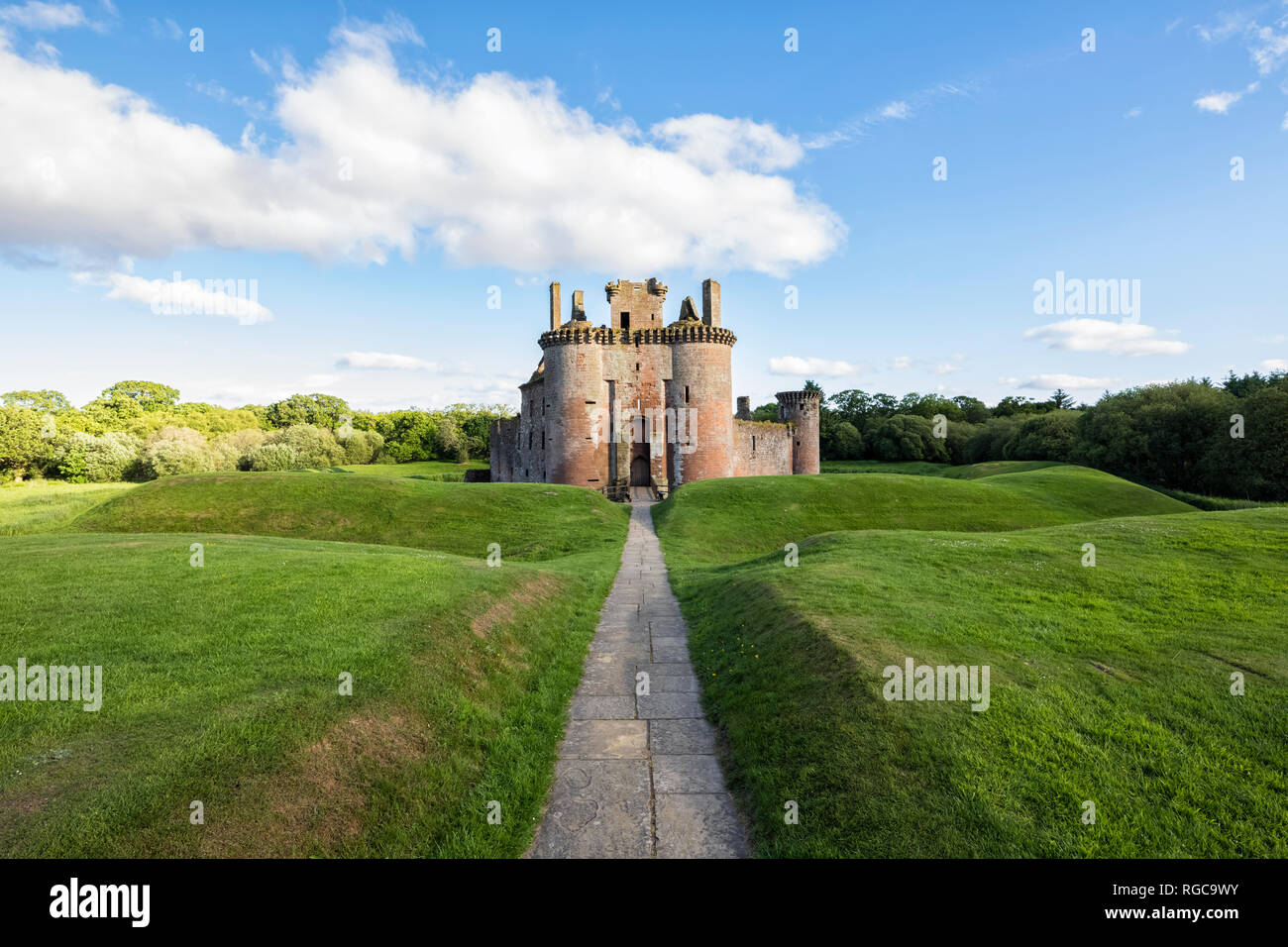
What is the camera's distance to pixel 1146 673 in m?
8.92

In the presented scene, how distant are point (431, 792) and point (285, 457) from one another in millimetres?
76352

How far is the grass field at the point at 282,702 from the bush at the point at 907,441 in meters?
86.5

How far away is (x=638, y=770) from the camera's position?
791 centimetres

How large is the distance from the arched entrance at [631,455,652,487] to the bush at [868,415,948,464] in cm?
5846

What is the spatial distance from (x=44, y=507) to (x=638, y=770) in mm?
37106

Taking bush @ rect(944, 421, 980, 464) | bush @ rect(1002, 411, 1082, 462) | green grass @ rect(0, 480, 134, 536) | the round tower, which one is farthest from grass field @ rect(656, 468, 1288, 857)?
bush @ rect(944, 421, 980, 464)

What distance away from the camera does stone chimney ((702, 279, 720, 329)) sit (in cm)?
4922

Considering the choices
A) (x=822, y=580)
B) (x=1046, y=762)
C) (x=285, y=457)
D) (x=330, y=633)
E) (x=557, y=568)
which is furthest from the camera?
(x=285, y=457)

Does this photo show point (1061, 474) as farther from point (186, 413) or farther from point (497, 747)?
point (186, 413)

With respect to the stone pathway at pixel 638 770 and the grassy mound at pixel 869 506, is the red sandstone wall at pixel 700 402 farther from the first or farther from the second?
the stone pathway at pixel 638 770

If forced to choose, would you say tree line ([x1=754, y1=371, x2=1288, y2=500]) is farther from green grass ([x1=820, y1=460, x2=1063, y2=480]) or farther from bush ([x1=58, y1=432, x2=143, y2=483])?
bush ([x1=58, y1=432, x2=143, y2=483])
